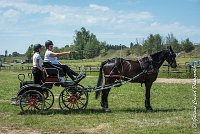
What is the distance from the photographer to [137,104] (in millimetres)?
15430

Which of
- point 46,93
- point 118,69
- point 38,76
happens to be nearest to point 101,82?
point 118,69

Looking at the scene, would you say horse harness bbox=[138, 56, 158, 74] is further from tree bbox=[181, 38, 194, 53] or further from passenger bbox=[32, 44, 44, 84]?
tree bbox=[181, 38, 194, 53]

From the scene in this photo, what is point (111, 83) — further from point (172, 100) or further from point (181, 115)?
point (172, 100)

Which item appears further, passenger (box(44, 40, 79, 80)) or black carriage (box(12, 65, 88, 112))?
passenger (box(44, 40, 79, 80))

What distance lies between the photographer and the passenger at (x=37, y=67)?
1258 cm

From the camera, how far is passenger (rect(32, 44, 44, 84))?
41.3ft

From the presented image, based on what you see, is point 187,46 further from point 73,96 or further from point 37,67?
point 37,67

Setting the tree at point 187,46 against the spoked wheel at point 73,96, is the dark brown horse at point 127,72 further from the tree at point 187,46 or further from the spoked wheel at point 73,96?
the tree at point 187,46

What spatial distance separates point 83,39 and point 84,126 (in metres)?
143

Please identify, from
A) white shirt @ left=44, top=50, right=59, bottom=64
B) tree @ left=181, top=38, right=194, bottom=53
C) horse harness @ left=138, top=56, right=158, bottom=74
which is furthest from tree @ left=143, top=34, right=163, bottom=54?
white shirt @ left=44, top=50, right=59, bottom=64

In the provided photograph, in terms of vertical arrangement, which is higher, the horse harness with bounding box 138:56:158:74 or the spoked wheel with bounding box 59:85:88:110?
the horse harness with bounding box 138:56:158:74

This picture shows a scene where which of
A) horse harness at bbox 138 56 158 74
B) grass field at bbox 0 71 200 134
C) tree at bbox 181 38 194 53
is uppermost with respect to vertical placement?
tree at bbox 181 38 194 53

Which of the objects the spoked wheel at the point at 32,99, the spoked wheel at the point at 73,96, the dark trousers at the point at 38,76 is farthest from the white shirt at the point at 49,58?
the spoked wheel at the point at 32,99

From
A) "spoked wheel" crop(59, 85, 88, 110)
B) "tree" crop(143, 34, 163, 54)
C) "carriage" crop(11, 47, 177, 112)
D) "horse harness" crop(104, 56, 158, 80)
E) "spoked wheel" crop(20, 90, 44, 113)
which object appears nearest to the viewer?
"spoked wheel" crop(20, 90, 44, 113)
